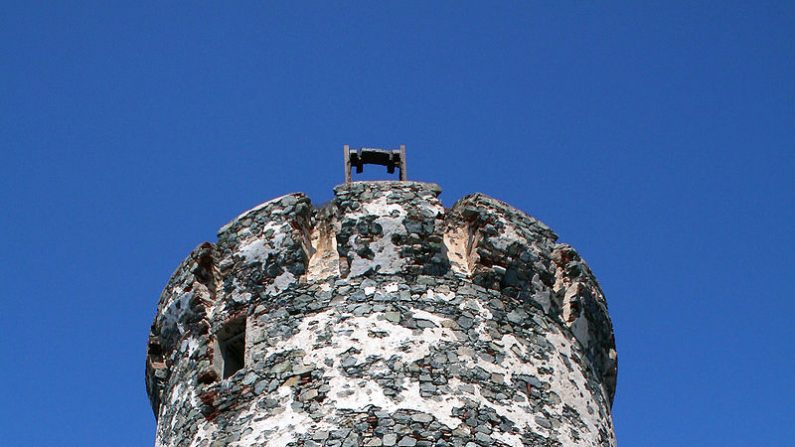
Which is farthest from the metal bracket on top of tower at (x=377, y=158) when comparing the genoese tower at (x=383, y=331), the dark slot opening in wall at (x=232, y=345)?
the dark slot opening in wall at (x=232, y=345)

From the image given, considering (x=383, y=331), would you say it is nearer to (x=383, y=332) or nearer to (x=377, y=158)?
(x=383, y=332)

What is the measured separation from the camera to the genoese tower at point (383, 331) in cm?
952

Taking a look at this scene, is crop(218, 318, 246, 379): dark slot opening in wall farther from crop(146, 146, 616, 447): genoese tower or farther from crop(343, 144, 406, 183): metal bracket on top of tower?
crop(343, 144, 406, 183): metal bracket on top of tower

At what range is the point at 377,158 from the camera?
11.9 meters

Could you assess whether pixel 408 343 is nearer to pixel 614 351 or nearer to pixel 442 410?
pixel 442 410

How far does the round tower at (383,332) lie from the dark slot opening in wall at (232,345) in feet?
0.04

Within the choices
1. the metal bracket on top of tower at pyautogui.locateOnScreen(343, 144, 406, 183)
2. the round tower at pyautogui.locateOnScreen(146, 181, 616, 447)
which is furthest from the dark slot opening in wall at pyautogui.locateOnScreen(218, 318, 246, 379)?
the metal bracket on top of tower at pyautogui.locateOnScreen(343, 144, 406, 183)

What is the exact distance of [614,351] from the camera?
37.7 ft

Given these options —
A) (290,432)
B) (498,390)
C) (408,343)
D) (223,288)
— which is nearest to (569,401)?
(498,390)

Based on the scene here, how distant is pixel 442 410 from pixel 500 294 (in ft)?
4.55

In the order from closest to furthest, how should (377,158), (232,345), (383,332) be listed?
1. (383,332)
2. (232,345)
3. (377,158)

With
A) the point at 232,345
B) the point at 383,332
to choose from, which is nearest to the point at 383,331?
the point at 383,332

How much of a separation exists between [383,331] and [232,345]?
4.62 ft

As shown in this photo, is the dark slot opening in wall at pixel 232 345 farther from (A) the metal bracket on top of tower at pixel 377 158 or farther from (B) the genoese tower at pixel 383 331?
(A) the metal bracket on top of tower at pixel 377 158
